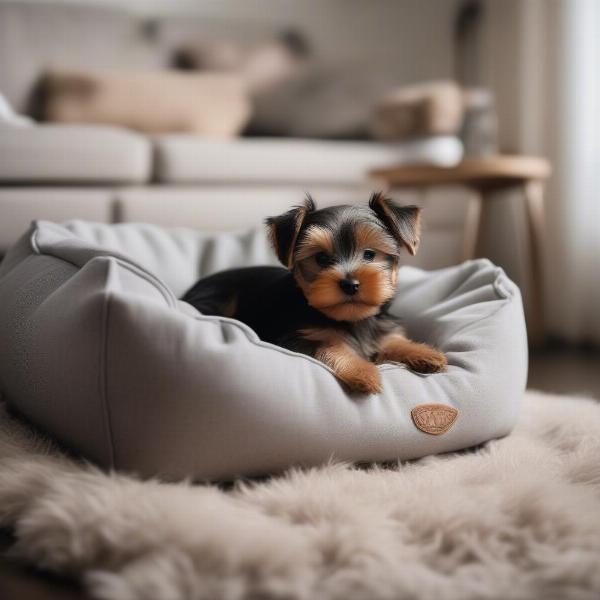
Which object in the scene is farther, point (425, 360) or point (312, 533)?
point (425, 360)

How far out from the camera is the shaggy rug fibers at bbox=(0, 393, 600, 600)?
3.48ft

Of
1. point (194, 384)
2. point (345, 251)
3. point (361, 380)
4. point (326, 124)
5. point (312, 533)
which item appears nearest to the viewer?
point (312, 533)

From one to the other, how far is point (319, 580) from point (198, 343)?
493 millimetres

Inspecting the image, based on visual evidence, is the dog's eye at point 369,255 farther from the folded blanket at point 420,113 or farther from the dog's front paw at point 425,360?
the folded blanket at point 420,113

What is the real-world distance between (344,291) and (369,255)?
0.16m

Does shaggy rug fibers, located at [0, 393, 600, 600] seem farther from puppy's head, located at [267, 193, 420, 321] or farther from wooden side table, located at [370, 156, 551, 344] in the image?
wooden side table, located at [370, 156, 551, 344]

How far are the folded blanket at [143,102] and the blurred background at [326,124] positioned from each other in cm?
1

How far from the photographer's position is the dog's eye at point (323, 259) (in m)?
1.69

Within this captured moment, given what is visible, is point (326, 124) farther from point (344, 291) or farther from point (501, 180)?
point (344, 291)

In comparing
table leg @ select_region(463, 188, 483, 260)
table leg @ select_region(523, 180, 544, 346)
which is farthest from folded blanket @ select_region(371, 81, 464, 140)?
table leg @ select_region(523, 180, 544, 346)

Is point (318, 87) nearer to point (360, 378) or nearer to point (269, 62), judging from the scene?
point (269, 62)

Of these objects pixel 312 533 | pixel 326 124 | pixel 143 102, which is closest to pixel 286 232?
pixel 312 533

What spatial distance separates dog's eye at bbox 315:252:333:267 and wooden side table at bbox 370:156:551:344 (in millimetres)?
1832

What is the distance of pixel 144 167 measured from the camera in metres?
3.46
